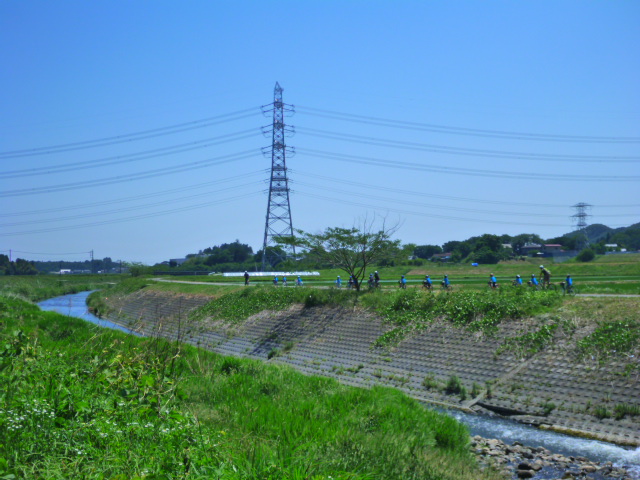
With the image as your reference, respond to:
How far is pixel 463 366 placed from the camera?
23391 mm

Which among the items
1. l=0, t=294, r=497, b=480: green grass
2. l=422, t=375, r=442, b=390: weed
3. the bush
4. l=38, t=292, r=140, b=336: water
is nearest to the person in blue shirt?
l=422, t=375, r=442, b=390: weed

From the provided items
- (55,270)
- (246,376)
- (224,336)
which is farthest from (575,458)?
(55,270)

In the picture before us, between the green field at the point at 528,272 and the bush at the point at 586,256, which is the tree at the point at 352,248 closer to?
the green field at the point at 528,272

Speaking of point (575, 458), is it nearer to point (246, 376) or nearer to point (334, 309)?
point (246, 376)

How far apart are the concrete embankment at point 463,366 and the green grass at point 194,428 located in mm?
1450

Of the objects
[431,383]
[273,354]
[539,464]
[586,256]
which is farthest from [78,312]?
[586,256]

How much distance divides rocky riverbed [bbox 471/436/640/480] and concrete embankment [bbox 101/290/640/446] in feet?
7.39

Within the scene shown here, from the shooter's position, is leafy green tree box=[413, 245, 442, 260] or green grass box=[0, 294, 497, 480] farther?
leafy green tree box=[413, 245, 442, 260]

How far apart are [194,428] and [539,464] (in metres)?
10.5

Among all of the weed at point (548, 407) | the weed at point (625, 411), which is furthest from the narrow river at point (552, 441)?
the weed at point (625, 411)

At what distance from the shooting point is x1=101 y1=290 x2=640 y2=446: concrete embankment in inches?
688

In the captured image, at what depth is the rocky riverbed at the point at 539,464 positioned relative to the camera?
13.4 metres

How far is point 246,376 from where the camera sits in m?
14.4

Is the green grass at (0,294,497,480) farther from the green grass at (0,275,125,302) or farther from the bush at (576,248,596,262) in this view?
the bush at (576,248,596,262)
